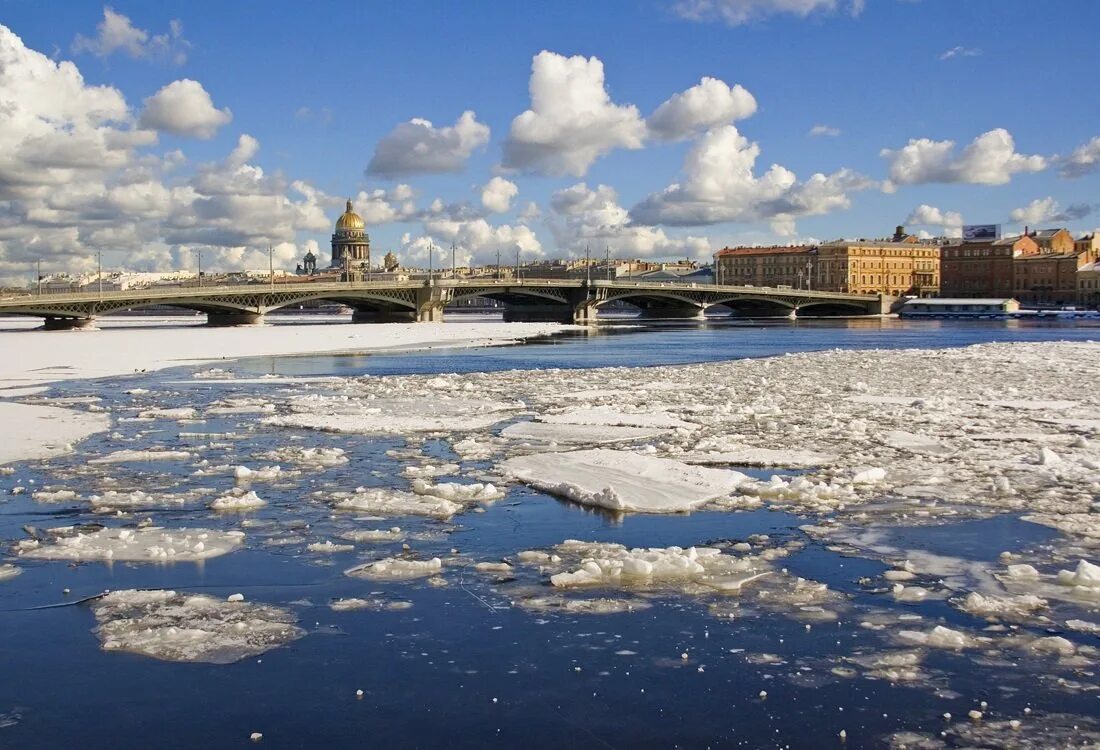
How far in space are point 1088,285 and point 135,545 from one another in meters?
145

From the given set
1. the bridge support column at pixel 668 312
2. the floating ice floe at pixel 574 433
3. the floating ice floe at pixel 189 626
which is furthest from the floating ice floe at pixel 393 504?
the bridge support column at pixel 668 312

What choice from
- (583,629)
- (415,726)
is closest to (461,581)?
(583,629)

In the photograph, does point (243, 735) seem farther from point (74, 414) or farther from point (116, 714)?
point (74, 414)

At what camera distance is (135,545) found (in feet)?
27.2

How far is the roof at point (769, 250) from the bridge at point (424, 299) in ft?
149

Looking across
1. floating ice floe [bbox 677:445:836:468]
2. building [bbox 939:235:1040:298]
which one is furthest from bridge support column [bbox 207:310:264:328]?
building [bbox 939:235:1040:298]

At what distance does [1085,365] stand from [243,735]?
94.1ft

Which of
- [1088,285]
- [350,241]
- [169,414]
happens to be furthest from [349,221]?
[169,414]

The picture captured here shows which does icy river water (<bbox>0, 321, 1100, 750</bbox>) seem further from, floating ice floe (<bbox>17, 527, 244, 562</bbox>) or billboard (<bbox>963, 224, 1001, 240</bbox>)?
billboard (<bbox>963, 224, 1001, 240</bbox>)

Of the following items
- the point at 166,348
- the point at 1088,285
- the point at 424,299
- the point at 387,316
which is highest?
the point at 1088,285

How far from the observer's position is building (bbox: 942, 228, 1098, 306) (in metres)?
141

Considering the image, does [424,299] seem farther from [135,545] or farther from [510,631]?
[510,631]

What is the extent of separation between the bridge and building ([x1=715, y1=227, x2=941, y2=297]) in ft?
128

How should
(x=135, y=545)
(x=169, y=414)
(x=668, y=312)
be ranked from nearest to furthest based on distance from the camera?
(x=135, y=545)
(x=169, y=414)
(x=668, y=312)
